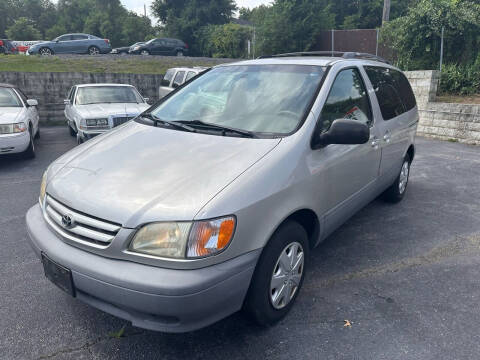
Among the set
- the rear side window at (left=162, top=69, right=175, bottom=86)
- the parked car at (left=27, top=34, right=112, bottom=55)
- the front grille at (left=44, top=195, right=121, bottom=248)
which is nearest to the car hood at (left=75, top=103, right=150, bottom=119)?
the rear side window at (left=162, top=69, right=175, bottom=86)

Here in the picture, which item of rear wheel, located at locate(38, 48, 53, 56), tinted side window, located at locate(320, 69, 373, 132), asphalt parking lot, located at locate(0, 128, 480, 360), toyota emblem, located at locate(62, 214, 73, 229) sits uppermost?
rear wheel, located at locate(38, 48, 53, 56)

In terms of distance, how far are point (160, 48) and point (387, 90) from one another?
25542 millimetres

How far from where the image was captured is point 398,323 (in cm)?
260

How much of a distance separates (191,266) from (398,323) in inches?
61.9

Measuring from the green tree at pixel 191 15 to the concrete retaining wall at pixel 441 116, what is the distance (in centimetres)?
3245

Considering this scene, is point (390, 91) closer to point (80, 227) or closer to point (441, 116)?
point (80, 227)

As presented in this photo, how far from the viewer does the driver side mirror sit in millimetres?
2613

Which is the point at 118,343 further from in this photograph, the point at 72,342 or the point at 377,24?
the point at 377,24

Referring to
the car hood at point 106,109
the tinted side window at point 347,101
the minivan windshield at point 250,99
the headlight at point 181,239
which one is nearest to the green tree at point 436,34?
the car hood at point 106,109

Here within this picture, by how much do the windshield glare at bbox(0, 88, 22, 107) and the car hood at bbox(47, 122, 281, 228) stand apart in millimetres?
6139

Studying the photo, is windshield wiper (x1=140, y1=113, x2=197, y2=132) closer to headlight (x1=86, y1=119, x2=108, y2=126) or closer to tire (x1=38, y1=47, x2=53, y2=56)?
headlight (x1=86, y1=119, x2=108, y2=126)

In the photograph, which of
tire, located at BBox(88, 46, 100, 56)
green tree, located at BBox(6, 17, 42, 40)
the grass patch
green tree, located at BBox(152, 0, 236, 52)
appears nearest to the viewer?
the grass patch

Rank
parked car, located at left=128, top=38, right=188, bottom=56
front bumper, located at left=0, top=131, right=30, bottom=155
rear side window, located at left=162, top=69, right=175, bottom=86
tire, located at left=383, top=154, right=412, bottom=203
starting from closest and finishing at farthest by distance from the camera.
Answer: tire, located at left=383, top=154, right=412, bottom=203
front bumper, located at left=0, top=131, right=30, bottom=155
rear side window, located at left=162, top=69, right=175, bottom=86
parked car, located at left=128, top=38, right=188, bottom=56

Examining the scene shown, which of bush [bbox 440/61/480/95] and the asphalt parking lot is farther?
bush [bbox 440/61/480/95]
